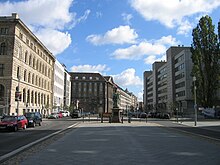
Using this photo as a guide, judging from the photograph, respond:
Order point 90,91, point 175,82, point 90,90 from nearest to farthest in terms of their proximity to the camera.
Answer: point 175,82 < point 90,91 < point 90,90

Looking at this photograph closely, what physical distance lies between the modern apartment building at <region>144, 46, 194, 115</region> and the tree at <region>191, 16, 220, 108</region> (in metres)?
18.7

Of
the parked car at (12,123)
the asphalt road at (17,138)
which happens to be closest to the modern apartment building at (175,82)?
the parked car at (12,123)

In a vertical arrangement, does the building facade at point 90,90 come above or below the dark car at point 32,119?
above

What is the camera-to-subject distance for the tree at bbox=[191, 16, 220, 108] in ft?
189

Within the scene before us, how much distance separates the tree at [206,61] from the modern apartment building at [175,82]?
1867 centimetres

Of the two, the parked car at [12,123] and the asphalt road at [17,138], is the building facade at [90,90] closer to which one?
the parked car at [12,123]

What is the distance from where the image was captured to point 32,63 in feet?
243

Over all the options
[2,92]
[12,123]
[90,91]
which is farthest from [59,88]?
[12,123]

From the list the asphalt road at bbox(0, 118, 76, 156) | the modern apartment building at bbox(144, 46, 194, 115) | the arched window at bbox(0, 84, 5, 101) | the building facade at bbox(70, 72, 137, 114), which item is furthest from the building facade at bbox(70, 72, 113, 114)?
the asphalt road at bbox(0, 118, 76, 156)

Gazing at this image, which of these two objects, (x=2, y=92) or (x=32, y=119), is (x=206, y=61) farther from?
(x=2, y=92)

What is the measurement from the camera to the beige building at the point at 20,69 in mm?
57059

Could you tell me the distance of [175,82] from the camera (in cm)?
10819

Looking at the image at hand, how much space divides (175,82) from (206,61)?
49699 mm

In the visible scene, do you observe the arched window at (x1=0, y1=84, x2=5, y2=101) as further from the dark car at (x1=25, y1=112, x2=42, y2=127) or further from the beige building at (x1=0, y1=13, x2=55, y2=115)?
the dark car at (x1=25, y1=112, x2=42, y2=127)
